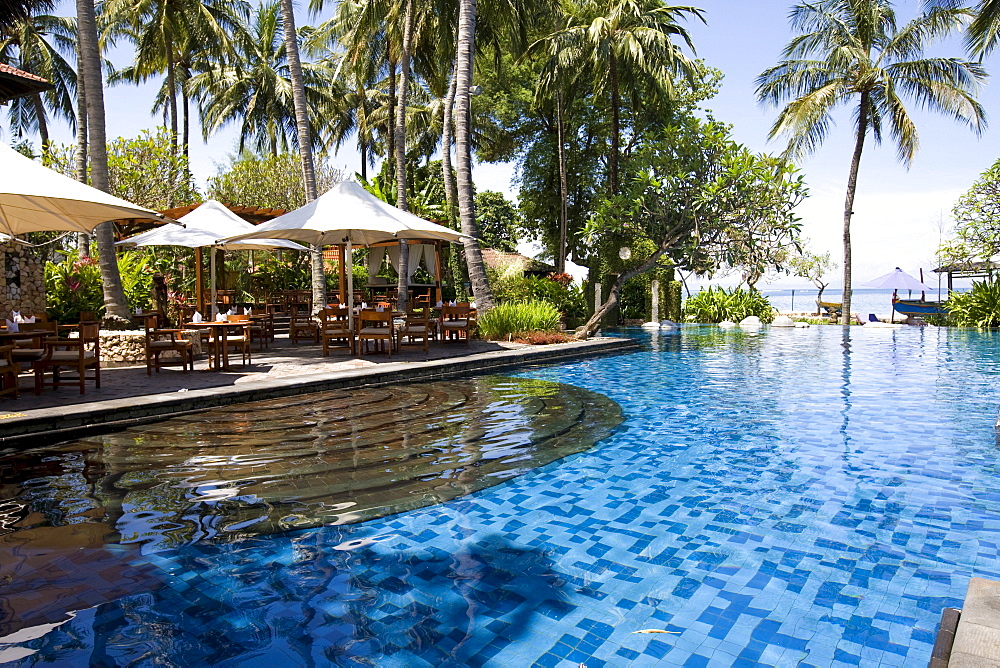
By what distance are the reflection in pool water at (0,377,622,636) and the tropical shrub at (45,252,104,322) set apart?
24.9 ft

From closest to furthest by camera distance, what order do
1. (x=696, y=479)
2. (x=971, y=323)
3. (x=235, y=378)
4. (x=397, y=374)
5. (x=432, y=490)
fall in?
1. (x=432, y=490)
2. (x=696, y=479)
3. (x=235, y=378)
4. (x=397, y=374)
5. (x=971, y=323)

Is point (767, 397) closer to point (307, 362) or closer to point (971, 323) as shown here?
point (307, 362)

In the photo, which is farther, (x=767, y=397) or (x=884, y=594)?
(x=767, y=397)

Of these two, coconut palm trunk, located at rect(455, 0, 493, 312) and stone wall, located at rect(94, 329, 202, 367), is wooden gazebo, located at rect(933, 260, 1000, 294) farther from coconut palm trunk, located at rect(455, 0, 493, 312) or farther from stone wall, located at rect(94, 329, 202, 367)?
stone wall, located at rect(94, 329, 202, 367)

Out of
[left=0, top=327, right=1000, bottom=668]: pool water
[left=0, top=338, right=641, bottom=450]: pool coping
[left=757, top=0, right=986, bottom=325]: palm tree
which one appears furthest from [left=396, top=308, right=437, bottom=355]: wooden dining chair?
[left=757, top=0, right=986, bottom=325]: palm tree

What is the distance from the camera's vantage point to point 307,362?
10633 mm

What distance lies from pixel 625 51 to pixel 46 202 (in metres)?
16.2

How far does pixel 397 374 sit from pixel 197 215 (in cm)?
645

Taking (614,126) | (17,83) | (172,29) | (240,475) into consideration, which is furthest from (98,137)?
(614,126)

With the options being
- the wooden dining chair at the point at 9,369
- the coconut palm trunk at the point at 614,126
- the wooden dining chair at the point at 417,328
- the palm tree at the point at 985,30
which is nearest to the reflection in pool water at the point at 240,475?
the wooden dining chair at the point at 9,369

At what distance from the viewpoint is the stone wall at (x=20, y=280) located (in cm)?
1124

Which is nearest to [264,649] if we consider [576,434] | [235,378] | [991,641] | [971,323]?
[991,641]

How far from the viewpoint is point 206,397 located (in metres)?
7.54

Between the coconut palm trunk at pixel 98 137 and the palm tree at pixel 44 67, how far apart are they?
884 inches
